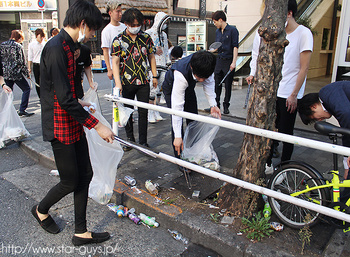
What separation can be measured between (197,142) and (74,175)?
4.86ft

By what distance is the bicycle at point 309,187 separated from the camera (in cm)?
236

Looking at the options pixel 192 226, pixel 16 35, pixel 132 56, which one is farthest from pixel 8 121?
pixel 192 226

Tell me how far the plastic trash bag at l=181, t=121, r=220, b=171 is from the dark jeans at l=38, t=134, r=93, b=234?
124 centimetres

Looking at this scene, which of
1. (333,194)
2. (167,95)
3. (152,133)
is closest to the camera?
(333,194)

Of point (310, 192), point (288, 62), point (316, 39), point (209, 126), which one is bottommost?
point (310, 192)

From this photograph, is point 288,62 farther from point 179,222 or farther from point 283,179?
point 179,222

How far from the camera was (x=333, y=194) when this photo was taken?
240 centimetres

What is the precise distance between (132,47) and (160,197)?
208cm

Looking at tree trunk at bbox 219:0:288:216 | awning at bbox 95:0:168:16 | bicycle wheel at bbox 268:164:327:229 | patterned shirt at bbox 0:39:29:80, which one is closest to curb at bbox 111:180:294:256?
tree trunk at bbox 219:0:288:216

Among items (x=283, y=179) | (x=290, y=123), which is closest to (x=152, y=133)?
(x=290, y=123)

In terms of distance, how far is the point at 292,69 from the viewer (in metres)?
3.30

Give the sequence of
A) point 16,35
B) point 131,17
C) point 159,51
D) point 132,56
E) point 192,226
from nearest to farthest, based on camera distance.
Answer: point 192,226
point 131,17
point 132,56
point 159,51
point 16,35

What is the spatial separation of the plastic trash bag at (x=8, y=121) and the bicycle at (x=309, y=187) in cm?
394

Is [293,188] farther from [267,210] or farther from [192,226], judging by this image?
[192,226]
